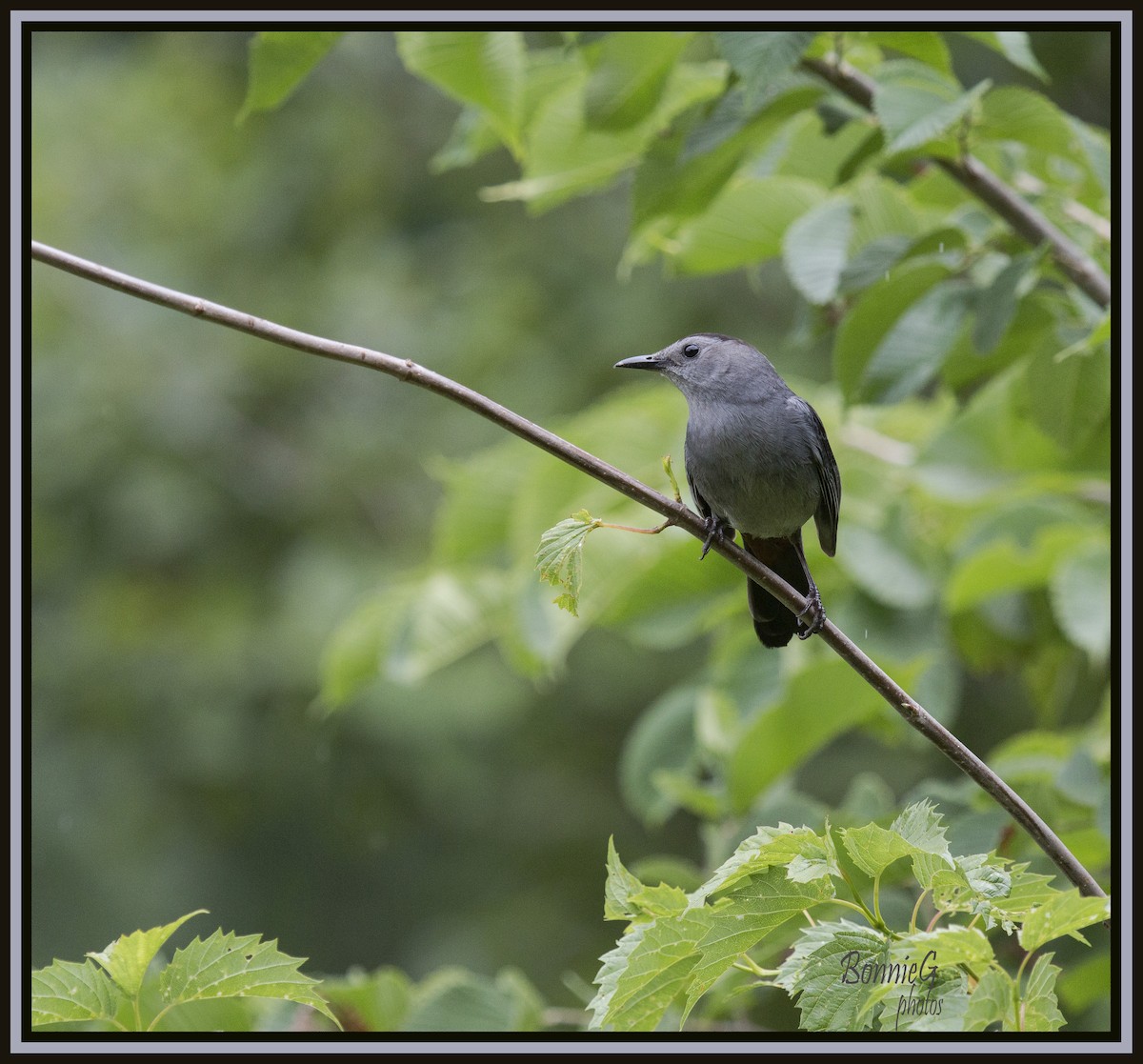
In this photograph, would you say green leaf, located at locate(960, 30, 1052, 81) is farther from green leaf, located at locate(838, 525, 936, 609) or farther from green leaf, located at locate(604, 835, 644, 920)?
green leaf, located at locate(604, 835, 644, 920)

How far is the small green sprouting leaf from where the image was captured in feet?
6.91

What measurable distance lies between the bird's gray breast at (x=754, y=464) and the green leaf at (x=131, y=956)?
64.6 inches

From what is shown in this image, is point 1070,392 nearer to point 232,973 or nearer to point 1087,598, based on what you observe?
point 1087,598

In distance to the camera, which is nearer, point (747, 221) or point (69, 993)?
point (69, 993)

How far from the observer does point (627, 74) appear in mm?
3270

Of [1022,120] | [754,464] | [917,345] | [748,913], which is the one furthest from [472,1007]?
[1022,120]

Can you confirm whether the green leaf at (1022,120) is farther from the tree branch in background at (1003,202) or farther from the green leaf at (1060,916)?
the green leaf at (1060,916)

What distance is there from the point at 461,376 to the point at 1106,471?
635 cm

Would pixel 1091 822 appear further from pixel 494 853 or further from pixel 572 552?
pixel 494 853

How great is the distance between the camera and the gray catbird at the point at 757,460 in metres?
3.10

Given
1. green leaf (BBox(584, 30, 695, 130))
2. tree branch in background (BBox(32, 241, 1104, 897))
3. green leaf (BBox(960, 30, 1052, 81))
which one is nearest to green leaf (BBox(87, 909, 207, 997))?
tree branch in background (BBox(32, 241, 1104, 897))

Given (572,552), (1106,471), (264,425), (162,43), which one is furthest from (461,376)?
(572,552)

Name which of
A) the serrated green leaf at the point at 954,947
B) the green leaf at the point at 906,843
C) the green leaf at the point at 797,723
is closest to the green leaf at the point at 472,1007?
the green leaf at the point at 797,723

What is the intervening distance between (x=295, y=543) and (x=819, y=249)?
7.17m
